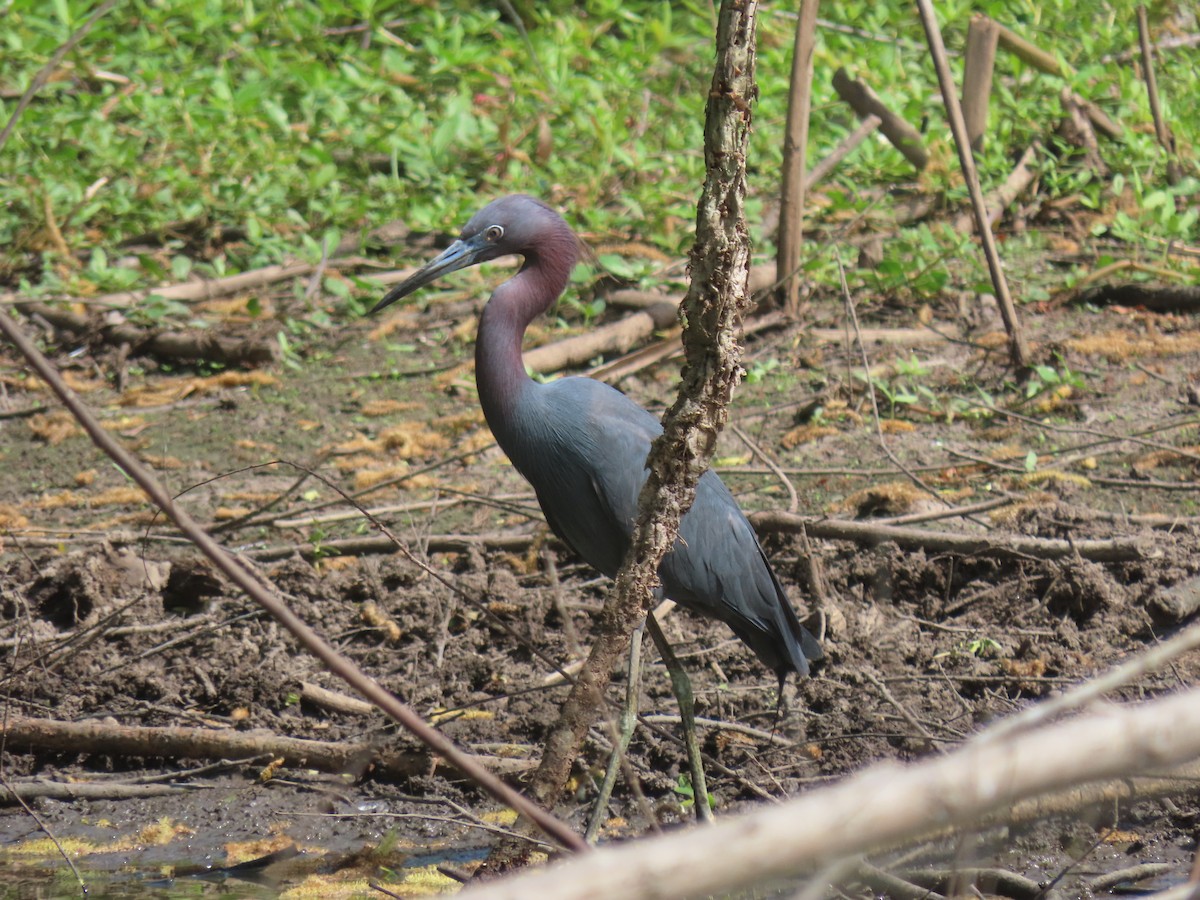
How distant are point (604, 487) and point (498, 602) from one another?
0.96 m

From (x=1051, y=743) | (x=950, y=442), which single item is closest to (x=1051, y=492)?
(x=950, y=442)

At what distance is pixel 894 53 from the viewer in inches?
351

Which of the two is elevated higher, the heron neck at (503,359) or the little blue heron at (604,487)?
the heron neck at (503,359)

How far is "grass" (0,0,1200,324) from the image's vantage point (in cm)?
757

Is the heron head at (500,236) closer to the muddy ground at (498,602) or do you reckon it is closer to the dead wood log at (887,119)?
the muddy ground at (498,602)

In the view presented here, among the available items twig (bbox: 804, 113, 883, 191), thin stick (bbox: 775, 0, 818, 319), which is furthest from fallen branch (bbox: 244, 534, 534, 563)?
twig (bbox: 804, 113, 883, 191)

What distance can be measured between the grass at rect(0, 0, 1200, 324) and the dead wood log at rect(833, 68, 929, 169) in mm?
93

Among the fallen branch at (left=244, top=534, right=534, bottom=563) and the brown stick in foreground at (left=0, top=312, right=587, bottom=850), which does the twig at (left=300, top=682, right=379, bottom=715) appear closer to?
the fallen branch at (left=244, top=534, right=534, bottom=563)

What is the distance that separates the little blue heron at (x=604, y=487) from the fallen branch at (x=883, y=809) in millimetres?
3031

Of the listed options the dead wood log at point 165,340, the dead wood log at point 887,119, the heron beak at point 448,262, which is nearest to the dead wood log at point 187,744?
the heron beak at point 448,262

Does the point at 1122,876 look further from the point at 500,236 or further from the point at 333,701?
the point at 500,236

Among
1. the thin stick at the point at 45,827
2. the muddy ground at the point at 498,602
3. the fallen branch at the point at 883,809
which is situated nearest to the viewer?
the fallen branch at the point at 883,809

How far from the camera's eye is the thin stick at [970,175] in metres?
4.81

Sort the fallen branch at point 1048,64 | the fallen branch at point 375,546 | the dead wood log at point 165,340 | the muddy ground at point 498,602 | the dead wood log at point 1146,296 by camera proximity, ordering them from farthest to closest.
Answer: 1. the fallen branch at point 1048,64
2. the dead wood log at point 165,340
3. the dead wood log at point 1146,296
4. the fallen branch at point 375,546
5. the muddy ground at point 498,602
